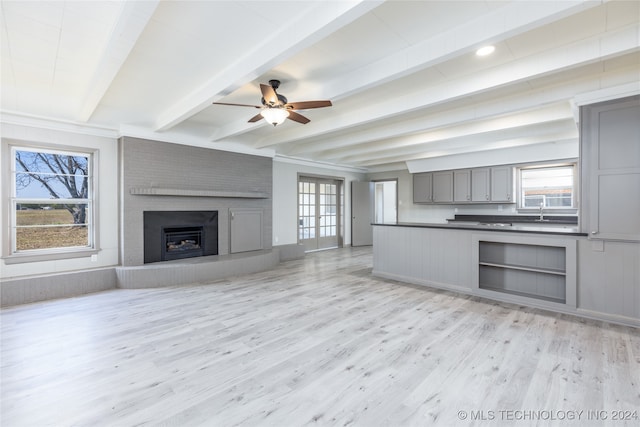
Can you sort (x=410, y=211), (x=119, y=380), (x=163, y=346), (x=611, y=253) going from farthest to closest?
1. (x=410, y=211)
2. (x=611, y=253)
3. (x=163, y=346)
4. (x=119, y=380)

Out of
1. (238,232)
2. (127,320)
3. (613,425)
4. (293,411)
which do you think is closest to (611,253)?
(613,425)

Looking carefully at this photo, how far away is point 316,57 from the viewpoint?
2.79 metres

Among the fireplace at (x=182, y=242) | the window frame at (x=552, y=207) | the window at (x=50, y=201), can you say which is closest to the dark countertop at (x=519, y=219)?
the window frame at (x=552, y=207)

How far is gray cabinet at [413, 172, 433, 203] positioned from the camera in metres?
7.94

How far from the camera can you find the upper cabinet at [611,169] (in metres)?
3.01

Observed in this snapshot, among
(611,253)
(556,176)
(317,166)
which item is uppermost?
(317,166)

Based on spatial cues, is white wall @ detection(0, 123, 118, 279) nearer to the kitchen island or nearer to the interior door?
the kitchen island

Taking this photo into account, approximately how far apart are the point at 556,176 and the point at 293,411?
282 inches

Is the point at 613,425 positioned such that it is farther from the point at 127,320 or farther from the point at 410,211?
the point at 410,211

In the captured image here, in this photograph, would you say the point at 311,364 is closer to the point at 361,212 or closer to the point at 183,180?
the point at 183,180

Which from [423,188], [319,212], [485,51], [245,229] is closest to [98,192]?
[245,229]

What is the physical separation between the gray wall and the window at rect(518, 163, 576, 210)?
5.78 metres

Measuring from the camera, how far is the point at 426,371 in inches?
87.5

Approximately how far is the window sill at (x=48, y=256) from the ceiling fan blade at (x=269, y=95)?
3.83m
